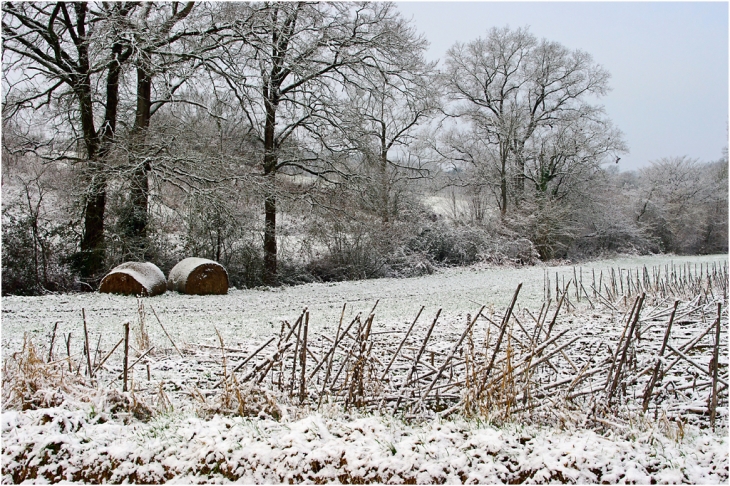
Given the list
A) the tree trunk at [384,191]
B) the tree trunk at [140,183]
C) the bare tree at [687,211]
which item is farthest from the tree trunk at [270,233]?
the bare tree at [687,211]

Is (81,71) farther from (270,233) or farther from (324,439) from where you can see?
(324,439)

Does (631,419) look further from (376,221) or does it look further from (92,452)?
(376,221)

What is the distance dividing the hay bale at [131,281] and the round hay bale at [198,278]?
0.60m

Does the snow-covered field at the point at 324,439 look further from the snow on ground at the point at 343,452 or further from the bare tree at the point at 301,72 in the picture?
the bare tree at the point at 301,72

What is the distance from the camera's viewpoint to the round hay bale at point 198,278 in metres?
11.0

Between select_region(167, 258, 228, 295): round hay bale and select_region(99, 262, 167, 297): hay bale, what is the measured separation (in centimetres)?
60

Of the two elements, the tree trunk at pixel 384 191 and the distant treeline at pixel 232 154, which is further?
the tree trunk at pixel 384 191

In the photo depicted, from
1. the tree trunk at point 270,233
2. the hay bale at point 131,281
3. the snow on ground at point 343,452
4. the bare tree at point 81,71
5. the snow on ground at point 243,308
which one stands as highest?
the bare tree at point 81,71

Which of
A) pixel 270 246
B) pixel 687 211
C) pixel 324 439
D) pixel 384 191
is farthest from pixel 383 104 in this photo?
pixel 687 211

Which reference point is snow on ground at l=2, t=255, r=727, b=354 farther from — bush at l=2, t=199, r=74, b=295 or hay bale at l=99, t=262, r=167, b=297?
bush at l=2, t=199, r=74, b=295

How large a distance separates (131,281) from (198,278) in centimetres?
136

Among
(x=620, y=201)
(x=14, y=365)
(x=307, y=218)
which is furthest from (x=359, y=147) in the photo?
(x=620, y=201)

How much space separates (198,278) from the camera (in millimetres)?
10992

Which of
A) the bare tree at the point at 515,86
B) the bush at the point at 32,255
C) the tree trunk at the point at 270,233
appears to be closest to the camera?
the bush at the point at 32,255
